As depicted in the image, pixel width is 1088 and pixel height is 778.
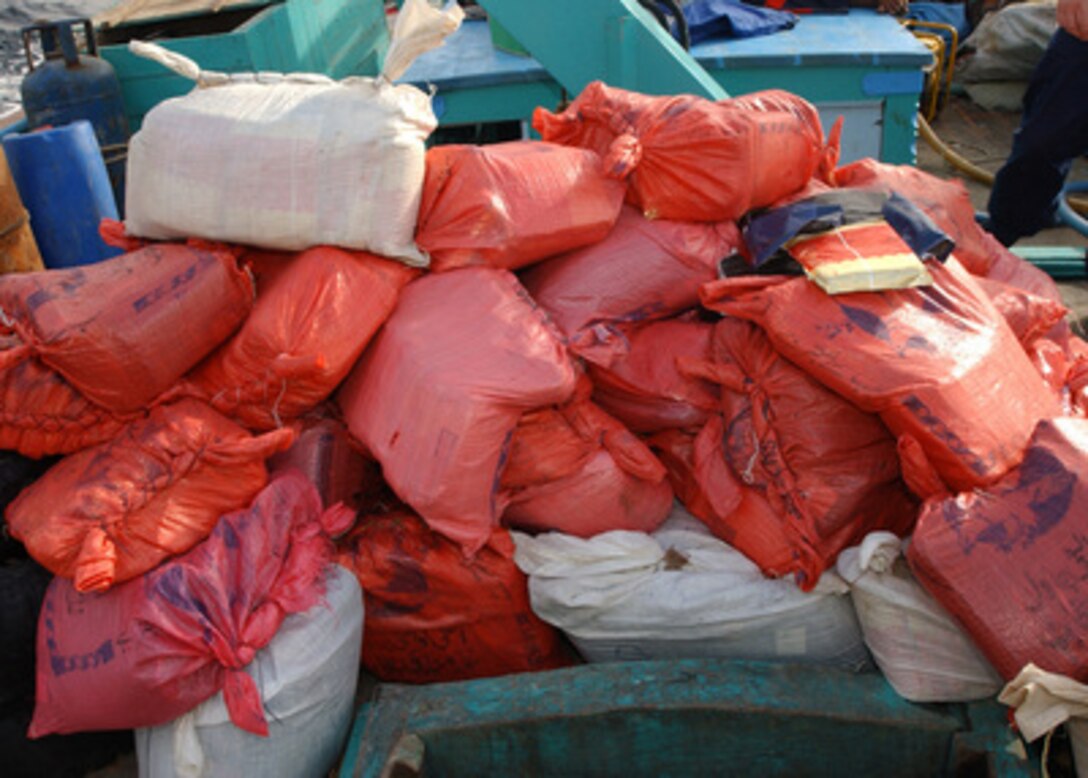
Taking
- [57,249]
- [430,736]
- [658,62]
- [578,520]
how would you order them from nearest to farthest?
[430,736]
[578,520]
[57,249]
[658,62]

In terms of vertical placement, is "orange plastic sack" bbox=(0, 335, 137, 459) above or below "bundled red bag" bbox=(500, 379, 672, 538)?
above

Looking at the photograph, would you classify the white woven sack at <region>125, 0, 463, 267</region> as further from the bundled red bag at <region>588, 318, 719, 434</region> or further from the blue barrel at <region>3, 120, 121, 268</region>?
the blue barrel at <region>3, 120, 121, 268</region>

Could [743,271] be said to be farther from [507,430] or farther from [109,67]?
[109,67]

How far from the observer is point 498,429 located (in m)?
2.02

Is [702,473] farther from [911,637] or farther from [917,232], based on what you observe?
[917,232]

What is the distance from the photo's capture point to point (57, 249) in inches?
125

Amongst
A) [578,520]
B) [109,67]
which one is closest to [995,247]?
[578,520]

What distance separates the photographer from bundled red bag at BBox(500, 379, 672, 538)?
85.7 inches

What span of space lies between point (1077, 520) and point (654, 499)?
36.2 inches

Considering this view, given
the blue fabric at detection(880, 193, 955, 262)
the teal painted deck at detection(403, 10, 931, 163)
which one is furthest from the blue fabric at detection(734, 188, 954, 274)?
the teal painted deck at detection(403, 10, 931, 163)

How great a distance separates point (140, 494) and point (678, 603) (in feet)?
3.91

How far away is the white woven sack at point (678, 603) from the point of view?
2.03 metres

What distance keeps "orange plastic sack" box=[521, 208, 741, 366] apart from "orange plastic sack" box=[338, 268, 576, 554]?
185 mm

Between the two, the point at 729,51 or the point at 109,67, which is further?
the point at 729,51
